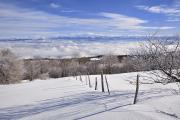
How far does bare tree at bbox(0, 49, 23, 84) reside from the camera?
67875mm

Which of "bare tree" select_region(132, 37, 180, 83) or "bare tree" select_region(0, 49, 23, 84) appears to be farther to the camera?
"bare tree" select_region(0, 49, 23, 84)

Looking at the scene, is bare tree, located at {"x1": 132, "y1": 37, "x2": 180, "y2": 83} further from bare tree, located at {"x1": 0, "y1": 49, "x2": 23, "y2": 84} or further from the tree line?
bare tree, located at {"x1": 0, "y1": 49, "x2": 23, "y2": 84}

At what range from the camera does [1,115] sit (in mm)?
17312

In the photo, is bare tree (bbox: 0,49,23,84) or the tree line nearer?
the tree line

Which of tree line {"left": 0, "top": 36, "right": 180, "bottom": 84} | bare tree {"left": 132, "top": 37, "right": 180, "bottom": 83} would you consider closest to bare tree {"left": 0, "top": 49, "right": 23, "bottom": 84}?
tree line {"left": 0, "top": 36, "right": 180, "bottom": 84}

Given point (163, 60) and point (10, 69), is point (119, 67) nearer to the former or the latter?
point (10, 69)

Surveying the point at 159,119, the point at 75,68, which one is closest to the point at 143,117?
the point at 159,119

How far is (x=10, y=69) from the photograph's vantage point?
6931 centimetres

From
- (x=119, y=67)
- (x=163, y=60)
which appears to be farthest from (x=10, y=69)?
(x=163, y=60)

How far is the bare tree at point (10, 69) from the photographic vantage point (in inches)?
2672

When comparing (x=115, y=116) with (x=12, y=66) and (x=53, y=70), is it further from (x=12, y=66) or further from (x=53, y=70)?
(x=53, y=70)

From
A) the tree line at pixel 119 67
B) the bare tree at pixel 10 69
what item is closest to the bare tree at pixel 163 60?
the tree line at pixel 119 67

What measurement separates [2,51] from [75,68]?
3053cm

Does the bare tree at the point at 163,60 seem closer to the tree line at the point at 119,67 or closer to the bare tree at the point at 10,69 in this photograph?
the tree line at the point at 119,67
